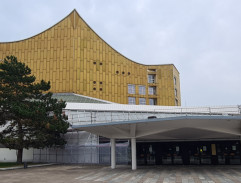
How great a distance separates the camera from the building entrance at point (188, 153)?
24.6 meters

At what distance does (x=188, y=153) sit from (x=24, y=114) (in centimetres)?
1770

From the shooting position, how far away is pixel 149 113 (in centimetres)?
4062

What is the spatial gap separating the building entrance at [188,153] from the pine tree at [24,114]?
432 inches

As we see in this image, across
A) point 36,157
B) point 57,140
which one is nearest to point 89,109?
point 57,140

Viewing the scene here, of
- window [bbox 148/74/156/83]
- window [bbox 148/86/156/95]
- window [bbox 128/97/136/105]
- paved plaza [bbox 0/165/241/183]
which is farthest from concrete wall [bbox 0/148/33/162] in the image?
window [bbox 148/74/156/83]

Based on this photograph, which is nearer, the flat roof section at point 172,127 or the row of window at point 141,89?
the flat roof section at point 172,127

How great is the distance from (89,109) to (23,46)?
75.3 ft

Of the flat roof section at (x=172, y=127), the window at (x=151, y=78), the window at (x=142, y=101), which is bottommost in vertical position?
the flat roof section at (x=172, y=127)

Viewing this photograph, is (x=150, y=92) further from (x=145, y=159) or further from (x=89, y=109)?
(x=145, y=159)

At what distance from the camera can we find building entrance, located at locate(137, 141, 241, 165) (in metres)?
24.6

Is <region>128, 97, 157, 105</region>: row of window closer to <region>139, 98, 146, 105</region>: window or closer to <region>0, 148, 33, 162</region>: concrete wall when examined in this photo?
<region>139, 98, 146, 105</region>: window

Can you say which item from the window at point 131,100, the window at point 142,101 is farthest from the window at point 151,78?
the window at point 131,100

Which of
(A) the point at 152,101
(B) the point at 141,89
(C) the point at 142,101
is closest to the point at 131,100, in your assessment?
(C) the point at 142,101

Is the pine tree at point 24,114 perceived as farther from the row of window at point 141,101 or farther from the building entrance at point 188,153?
the row of window at point 141,101
